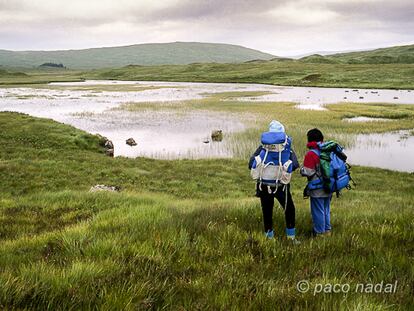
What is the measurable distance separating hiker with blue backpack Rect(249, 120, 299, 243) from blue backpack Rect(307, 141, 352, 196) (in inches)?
25.6

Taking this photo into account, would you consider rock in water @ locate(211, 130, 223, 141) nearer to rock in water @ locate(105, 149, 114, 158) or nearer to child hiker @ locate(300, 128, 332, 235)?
rock in water @ locate(105, 149, 114, 158)

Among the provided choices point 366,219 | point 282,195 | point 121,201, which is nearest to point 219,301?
point 282,195

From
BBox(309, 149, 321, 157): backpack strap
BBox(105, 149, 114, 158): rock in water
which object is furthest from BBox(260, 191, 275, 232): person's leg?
BBox(105, 149, 114, 158): rock in water

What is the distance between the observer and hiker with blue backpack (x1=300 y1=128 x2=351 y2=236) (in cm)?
731

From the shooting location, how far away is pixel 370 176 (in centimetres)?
2283

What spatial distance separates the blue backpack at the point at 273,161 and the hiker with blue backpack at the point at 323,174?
65 centimetres

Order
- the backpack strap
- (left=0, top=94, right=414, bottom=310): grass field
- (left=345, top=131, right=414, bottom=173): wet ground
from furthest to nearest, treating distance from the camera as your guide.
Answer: (left=345, top=131, right=414, bottom=173): wet ground → the backpack strap → (left=0, top=94, right=414, bottom=310): grass field

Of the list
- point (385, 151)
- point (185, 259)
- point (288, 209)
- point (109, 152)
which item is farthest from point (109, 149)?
point (185, 259)

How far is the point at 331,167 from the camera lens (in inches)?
289

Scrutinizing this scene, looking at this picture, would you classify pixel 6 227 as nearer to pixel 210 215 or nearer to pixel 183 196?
pixel 210 215

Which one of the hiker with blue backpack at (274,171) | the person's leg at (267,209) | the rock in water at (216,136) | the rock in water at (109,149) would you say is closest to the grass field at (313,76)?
the rock in water at (216,136)

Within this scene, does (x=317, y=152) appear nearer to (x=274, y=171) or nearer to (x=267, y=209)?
(x=274, y=171)

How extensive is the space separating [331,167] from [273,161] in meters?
1.23

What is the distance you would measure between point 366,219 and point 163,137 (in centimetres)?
3044
